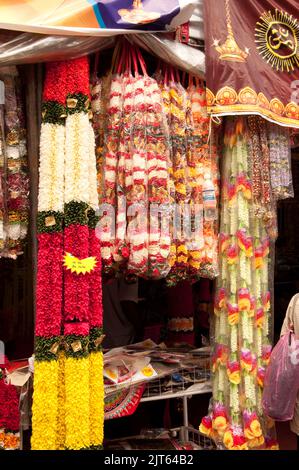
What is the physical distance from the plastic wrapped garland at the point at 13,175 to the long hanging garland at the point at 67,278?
177 mm

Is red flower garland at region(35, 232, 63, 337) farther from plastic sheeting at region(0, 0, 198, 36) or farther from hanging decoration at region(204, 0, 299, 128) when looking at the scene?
hanging decoration at region(204, 0, 299, 128)

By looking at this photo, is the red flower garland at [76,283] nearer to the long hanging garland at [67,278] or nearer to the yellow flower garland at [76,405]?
the long hanging garland at [67,278]

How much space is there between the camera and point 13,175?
2451 mm

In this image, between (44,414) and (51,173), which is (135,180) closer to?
(51,173)

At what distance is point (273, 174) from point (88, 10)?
1404 millimetres

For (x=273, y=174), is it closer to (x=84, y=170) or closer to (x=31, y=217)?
(x=84, y=170)

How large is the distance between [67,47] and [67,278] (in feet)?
3.71

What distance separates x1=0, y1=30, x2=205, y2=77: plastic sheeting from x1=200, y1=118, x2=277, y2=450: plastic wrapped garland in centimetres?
52

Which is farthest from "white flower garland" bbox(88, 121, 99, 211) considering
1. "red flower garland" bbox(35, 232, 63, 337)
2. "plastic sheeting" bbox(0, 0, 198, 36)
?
"plastic sheeting" bbox(0, 0, 198, 36)

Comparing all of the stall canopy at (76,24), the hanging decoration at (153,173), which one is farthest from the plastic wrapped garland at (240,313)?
the stall canopy at (76,24)

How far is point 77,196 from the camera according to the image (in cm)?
234

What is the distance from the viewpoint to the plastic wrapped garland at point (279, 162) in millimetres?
2912

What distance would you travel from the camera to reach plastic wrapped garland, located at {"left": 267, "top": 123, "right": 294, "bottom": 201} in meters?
2.91

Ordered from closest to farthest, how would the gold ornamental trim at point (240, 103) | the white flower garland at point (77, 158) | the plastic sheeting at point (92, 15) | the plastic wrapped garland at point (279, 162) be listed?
the plastic sheeting at point (92, 15)
the white flower garland at point (77, 158)
the gold ornamental trim at point (240, 103)
the plastic wrapped garland at point (279, 162)
